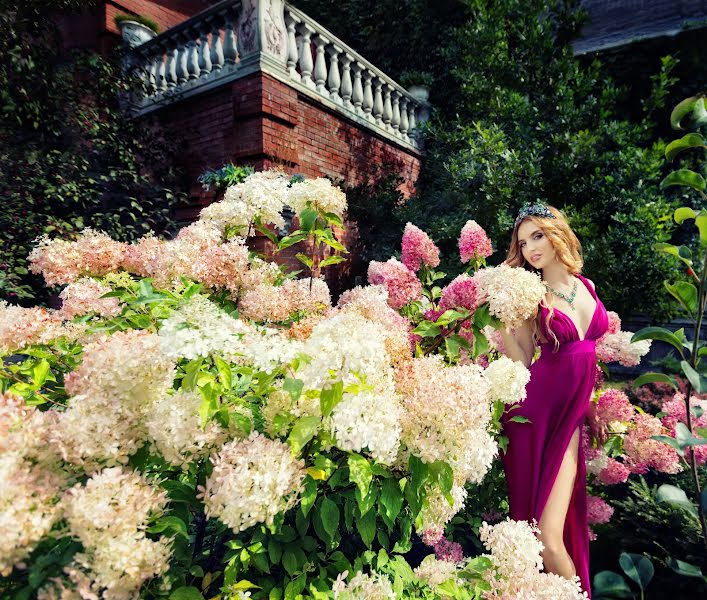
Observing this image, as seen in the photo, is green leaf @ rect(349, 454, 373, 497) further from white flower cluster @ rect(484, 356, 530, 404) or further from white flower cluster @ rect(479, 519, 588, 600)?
white flower cluster @ rect(484, 356, 530, 404)

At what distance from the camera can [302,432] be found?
101 cm

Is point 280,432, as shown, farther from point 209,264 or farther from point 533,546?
point 533,546

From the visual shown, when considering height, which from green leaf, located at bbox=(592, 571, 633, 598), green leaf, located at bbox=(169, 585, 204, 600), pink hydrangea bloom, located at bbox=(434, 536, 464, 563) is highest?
green leaf, located at bbox=(169, 585, 204, 600)

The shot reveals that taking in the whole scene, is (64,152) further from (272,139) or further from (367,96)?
(367,96)

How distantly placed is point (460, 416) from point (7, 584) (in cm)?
105

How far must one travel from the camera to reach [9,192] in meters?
5.16

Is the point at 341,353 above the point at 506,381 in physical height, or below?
above

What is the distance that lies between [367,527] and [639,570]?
1484 mm

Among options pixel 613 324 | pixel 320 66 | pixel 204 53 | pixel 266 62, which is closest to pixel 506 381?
pixel 613 324

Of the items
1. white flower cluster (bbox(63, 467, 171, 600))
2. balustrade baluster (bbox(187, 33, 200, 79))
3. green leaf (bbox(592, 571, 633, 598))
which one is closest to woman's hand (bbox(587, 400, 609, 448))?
green leaf (bbox(592, 571, 633, 598))

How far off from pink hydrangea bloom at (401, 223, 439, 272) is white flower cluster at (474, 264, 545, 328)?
1.01 m

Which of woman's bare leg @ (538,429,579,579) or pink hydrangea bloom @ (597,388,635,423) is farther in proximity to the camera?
pink hydrangea bloom @ (597,388,635,423)

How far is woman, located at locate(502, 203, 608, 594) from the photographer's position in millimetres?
2096

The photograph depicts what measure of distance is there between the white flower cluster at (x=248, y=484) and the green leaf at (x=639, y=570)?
171cm
